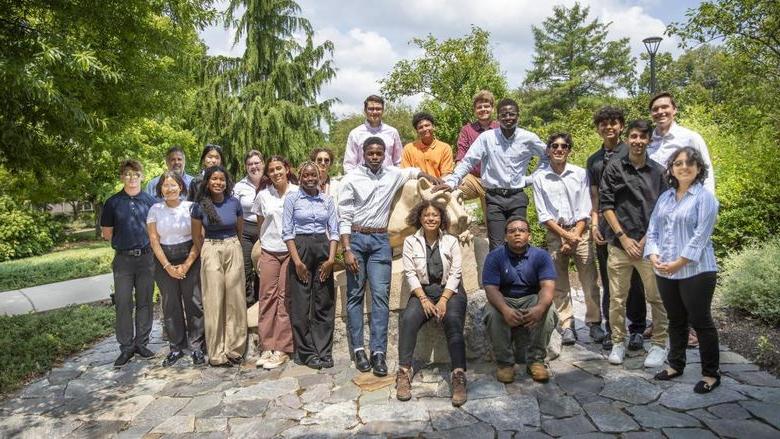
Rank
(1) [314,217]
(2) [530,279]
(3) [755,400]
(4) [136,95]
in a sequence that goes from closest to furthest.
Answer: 1. (3) [755,400]
2. (2) [530,279]
3. (1) [314,217]
4. (4) [136,95]

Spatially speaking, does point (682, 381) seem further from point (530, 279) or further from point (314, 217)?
point (314, 217)

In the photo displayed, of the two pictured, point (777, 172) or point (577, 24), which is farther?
point (577, 24)

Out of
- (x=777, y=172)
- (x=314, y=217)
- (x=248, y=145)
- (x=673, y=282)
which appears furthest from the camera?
(x=248, y=145)

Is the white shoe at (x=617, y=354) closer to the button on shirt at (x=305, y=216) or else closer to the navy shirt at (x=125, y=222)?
the button on shirt at (x=305, y=216)

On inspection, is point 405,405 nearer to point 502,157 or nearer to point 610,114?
point 502,157

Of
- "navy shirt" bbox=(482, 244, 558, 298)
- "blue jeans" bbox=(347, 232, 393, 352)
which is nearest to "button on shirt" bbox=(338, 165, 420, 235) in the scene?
"blue jeans" bbox=(347, 232, 393, 352)

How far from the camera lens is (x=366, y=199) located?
180 inches

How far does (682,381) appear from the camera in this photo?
12.8ft

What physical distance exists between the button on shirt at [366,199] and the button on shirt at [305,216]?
0.17 m

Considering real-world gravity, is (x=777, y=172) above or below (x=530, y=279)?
above

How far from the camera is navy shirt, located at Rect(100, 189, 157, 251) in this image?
197 inches

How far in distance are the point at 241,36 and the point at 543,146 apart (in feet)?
54.4

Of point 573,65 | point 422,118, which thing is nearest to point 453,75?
point 422,118

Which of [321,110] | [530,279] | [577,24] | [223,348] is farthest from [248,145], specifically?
[577,24]
